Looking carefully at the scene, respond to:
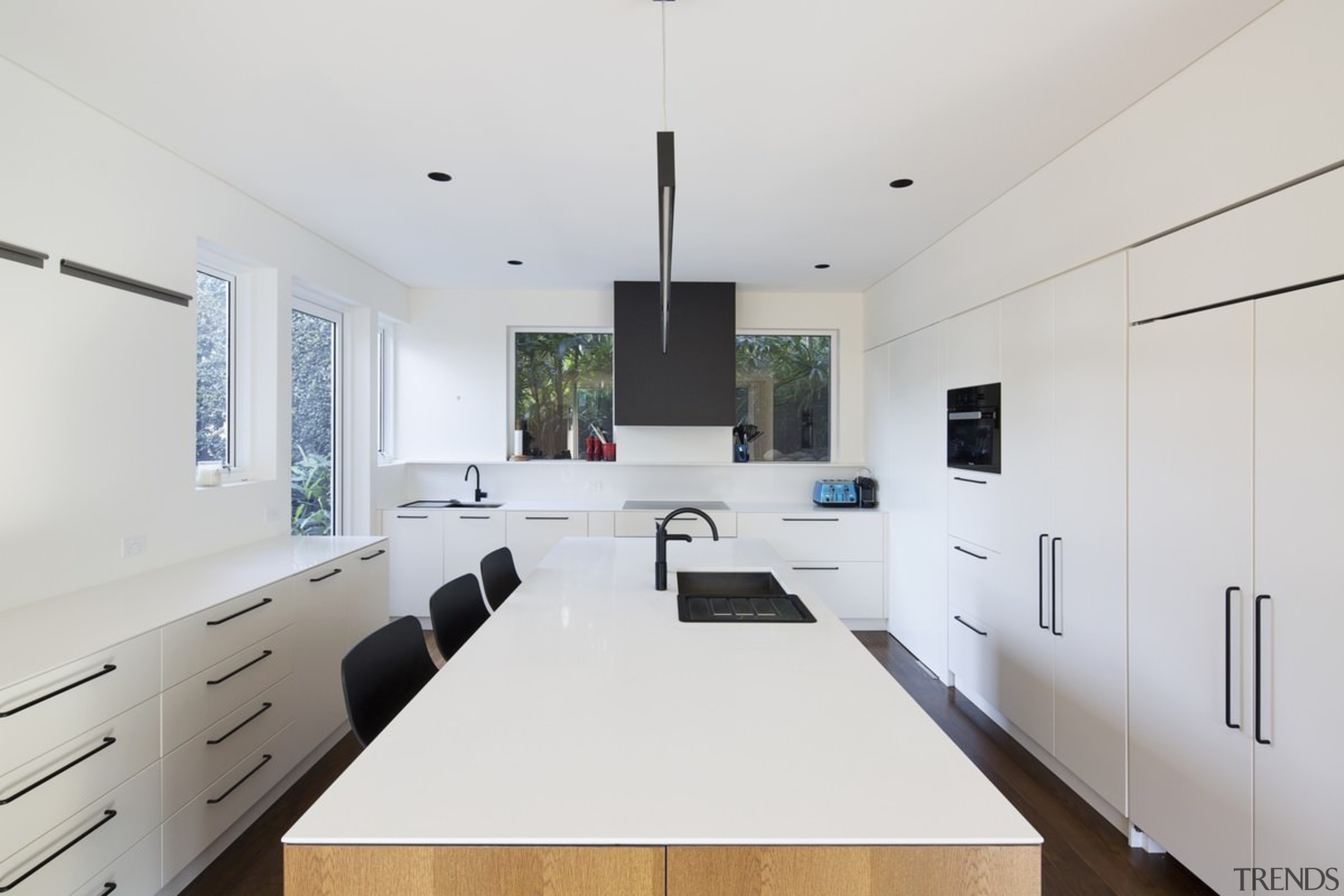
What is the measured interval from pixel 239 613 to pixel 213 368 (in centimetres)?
156

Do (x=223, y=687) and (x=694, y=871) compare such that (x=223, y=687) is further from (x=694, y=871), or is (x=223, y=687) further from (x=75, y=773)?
(x=694, y=871)

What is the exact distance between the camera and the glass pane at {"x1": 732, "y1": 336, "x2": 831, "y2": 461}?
543 cm

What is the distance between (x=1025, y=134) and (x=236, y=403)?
3.85 m

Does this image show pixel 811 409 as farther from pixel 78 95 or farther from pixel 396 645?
pixel 78 95

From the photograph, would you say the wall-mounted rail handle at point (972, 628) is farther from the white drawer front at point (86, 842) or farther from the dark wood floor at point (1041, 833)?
the white drawer front at point (86, 842)

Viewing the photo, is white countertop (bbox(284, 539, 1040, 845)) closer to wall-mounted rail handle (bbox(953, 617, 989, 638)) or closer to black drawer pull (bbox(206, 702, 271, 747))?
black drawer pull (bbox(206, 702, 271, 747))

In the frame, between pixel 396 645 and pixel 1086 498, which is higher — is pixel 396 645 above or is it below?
below

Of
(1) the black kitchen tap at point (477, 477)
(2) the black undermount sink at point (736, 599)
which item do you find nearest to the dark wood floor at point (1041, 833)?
(2) the black undermount sink at point (736, 599)

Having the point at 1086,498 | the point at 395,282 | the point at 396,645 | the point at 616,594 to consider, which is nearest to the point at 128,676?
the point at 396,645

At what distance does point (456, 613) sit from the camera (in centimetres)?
230

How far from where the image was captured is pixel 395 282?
195 inches

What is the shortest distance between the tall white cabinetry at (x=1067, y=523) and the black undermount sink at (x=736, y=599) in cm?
119

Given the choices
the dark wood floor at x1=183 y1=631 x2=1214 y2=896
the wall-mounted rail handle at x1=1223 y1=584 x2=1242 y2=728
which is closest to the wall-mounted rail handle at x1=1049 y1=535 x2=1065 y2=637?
the dark wood floor at x1=183 y1=631 x2=1214 y2=896

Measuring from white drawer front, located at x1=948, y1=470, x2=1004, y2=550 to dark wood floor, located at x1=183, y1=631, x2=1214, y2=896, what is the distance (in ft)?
3.16
